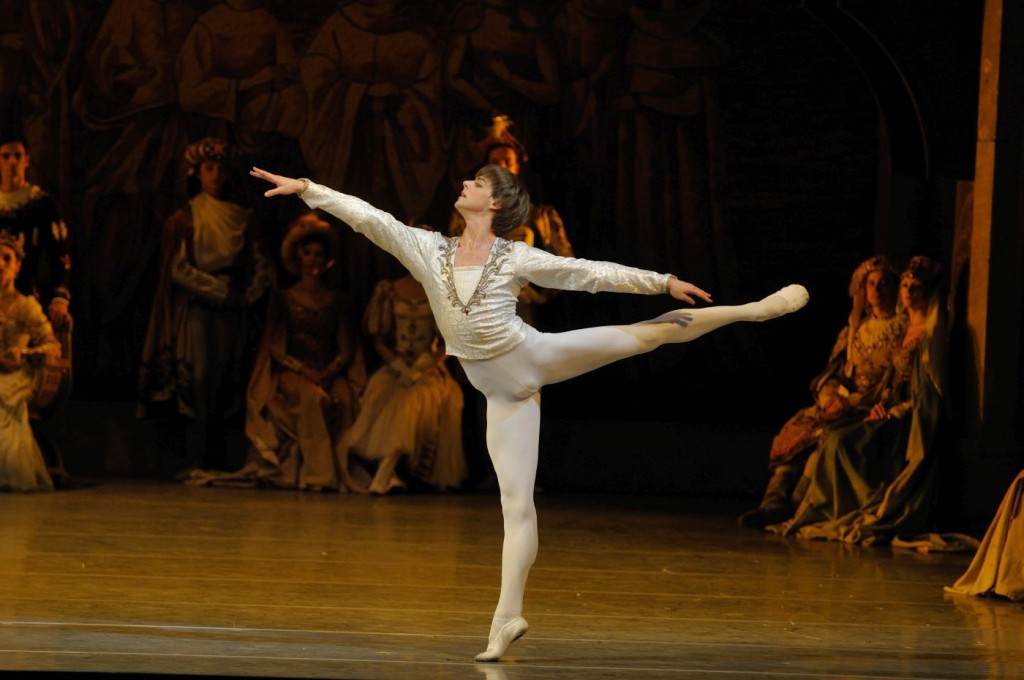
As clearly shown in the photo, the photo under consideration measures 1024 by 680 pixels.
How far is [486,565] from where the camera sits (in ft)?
23.4

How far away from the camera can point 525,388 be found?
5105 mm

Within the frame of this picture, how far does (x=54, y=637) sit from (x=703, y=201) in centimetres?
677

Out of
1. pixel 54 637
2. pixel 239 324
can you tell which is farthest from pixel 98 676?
pixel 239 324

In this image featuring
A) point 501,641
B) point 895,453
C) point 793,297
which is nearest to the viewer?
point 501,641

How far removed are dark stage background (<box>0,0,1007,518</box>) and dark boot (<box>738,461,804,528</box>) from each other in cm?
173

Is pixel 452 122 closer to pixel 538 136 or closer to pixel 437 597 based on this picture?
pixel 538 136

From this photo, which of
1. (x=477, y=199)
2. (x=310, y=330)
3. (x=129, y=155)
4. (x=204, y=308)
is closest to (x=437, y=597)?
(x=477, y=199)

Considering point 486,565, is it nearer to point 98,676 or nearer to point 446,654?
point 446,654

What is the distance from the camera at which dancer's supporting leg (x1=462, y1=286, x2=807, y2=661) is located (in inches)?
200

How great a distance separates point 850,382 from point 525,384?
4.32m

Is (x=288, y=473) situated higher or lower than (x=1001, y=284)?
lower

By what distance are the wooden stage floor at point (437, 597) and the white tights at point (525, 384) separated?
1.04 ft

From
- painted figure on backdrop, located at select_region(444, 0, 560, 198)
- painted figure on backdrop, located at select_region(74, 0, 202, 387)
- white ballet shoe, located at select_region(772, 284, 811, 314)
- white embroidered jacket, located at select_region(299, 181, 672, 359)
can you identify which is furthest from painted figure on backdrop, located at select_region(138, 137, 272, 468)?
white ballet shoe, located at select_region(772, 284, 811, 314)

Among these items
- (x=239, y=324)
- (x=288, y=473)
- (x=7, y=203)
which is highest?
(x=7, y=203)
